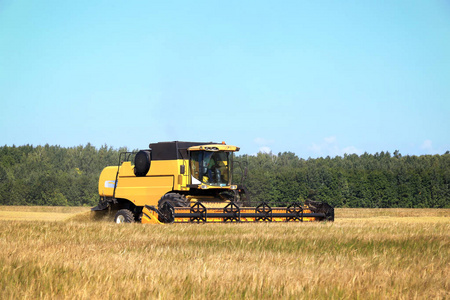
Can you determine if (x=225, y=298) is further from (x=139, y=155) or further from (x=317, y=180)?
(x=317, y=180)

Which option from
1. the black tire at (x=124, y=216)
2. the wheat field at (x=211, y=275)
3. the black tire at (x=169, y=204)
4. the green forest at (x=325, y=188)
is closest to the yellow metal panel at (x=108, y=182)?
the black tire at (x=124, y=216)

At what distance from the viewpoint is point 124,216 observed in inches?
807

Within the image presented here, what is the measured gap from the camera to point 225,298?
4.84 m

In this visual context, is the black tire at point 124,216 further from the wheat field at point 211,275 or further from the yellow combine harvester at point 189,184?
the wheat field at point 211,275

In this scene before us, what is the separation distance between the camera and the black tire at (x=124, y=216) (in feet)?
66.4

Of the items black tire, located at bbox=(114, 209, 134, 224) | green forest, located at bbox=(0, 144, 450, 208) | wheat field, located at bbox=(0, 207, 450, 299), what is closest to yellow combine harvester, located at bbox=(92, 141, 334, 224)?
black tire, located at bbox=(114, 209, 134, 224)

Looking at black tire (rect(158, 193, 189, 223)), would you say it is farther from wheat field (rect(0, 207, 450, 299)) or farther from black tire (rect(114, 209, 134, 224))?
wheat field (rect(0, 207, 450, 299))

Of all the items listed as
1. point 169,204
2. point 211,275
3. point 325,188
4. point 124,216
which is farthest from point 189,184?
point 325,188

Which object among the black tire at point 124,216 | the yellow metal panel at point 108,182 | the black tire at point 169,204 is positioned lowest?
the black tire at point 124,216

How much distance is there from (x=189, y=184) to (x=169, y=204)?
8.52ft

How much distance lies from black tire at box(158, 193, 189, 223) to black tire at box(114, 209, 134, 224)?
1.86 metres

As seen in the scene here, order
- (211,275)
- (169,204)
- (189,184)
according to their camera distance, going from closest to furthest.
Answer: (211,275), (169,204), (189,184)

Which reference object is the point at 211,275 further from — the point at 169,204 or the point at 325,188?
the point at 325,188

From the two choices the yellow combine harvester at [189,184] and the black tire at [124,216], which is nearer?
the yellow combine harvester at [189,184]
